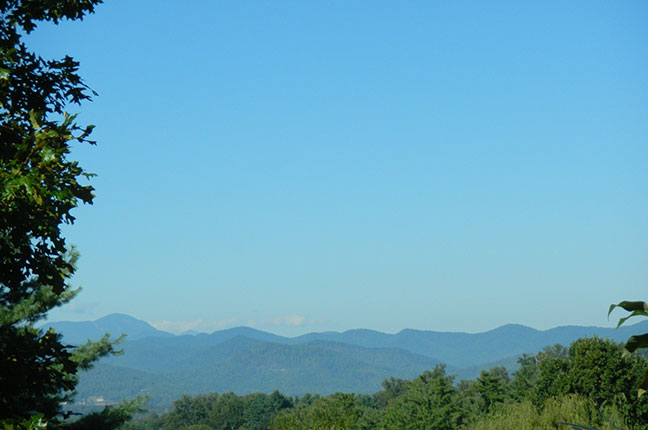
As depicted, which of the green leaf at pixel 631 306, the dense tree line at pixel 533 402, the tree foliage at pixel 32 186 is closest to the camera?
the green leaf at pixel 631 306

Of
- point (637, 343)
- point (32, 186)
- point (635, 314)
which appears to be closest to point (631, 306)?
point (635, 314)

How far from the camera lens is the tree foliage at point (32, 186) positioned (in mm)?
6668

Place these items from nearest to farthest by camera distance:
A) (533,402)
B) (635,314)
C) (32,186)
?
(635,314)
(32,186)
(533,402)

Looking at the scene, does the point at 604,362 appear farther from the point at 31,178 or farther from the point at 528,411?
the point at 31,178

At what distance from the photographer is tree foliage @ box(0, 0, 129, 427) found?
6668 millimetres

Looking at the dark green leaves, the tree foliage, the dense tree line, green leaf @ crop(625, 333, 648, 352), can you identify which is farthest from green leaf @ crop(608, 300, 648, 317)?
the dense tree line

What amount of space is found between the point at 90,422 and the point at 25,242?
401 inches

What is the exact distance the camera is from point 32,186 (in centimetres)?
644

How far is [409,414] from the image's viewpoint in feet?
186

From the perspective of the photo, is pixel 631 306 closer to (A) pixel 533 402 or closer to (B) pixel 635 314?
(B) pixel 635 314

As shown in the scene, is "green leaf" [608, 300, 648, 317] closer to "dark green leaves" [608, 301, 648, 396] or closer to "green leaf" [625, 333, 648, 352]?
"dark green leaves" [608, 301, 648, 396]

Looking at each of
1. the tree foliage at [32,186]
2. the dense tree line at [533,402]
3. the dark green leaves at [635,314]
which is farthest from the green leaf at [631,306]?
the dense tree line at [533,402]

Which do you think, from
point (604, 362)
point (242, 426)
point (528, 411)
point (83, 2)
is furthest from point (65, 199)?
point (242, 426)

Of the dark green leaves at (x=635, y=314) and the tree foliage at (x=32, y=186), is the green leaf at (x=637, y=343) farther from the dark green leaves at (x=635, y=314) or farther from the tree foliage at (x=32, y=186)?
the tree foliage at (x=32, y=186)
